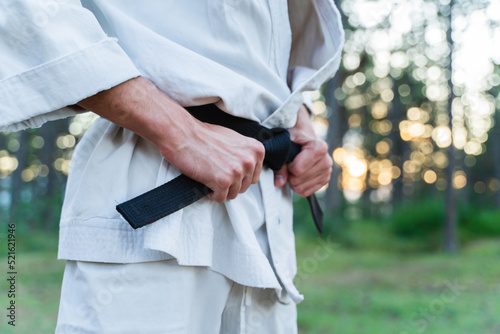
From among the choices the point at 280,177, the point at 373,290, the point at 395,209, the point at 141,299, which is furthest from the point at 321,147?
the point at 395,209

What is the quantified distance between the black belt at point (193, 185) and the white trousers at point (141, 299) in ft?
0.33

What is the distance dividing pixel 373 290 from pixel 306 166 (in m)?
5.12

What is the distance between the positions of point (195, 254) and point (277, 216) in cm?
28

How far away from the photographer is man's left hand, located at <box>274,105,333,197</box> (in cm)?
115

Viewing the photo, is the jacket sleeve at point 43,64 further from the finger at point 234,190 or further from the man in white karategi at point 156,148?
the finger at point 234,190

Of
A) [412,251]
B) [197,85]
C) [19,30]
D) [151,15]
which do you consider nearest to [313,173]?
[197,85]

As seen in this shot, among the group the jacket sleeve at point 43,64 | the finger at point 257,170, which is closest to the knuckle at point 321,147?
the finger at point 257,170

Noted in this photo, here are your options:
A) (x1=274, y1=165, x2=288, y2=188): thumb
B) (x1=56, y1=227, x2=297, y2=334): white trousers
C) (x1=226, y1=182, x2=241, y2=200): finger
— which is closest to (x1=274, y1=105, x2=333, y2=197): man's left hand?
(x1=274, y1=165, x2=288, y2=188): thumb

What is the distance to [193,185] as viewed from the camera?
0.85 metres

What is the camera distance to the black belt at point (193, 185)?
2.59ft

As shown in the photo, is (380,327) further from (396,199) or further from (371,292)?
(396,199)

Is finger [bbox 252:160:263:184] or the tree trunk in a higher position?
finger [bbox 252:160:263:184]

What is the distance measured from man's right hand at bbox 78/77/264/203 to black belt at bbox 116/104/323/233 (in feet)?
0.09

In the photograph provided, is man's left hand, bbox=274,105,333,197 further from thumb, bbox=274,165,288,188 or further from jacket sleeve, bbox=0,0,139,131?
jacket sleeve, bbox=0,0,139,131
